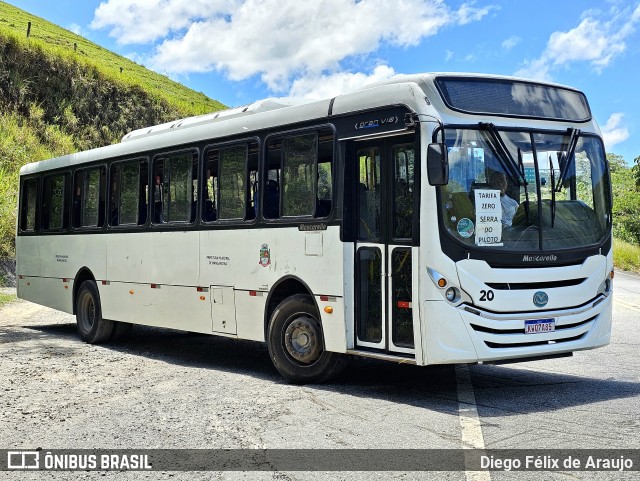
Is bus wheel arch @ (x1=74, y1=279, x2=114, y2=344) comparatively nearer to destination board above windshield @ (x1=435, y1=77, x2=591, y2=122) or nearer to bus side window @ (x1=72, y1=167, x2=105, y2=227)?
bus side window @ (x1=72, y1=167, x2=105, y2=227)

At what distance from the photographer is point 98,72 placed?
170ft

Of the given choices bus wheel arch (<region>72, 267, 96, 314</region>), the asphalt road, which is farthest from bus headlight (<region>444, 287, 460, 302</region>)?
bus wheel arch (<region>72, 267, 96, 314</region>)

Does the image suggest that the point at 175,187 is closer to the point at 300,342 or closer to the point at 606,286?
the point at 300,342

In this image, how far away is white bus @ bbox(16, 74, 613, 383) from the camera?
30.6 feet

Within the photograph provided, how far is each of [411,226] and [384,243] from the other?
0.46 meters

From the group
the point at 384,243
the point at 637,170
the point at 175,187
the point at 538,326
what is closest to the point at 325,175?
the point at 384,243

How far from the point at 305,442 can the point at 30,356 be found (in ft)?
23.4

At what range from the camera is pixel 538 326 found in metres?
9.54

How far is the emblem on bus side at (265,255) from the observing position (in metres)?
11.4

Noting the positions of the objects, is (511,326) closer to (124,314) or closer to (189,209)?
(189,209)

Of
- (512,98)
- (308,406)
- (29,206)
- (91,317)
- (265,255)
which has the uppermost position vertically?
(512,98)

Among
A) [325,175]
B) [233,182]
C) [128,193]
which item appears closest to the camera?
[325,175]

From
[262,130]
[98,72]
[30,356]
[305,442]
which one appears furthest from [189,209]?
[98,72]

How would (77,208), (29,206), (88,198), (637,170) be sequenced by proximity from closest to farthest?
(88,198)
(77,208)
(29,206)
(637,170)
